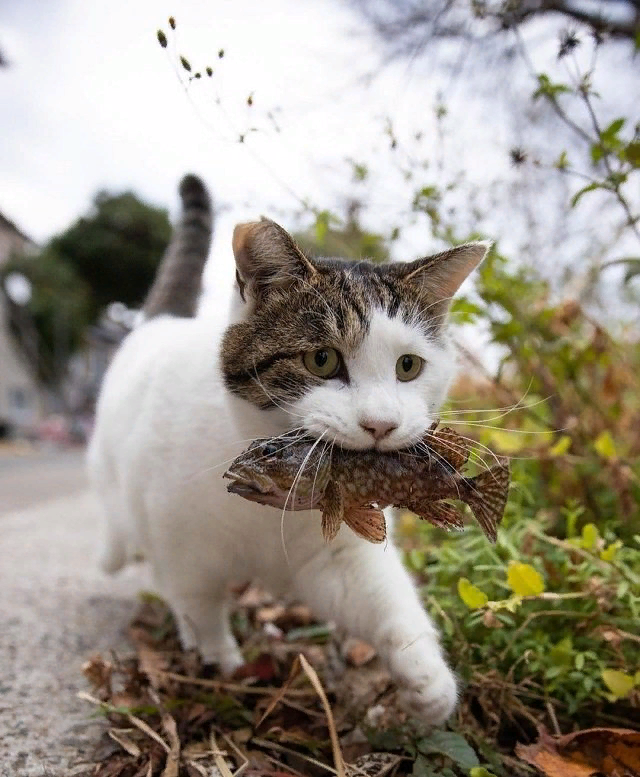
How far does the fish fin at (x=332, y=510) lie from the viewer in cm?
98

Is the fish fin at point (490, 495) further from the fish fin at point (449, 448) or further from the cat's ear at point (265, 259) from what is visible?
the cat's ear at point (265, 259)

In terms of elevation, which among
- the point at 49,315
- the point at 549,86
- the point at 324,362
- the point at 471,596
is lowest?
the point at 471,596

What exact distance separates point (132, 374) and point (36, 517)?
204 cm

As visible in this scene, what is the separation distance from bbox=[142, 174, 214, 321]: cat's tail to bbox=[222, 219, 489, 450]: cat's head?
1.17 m

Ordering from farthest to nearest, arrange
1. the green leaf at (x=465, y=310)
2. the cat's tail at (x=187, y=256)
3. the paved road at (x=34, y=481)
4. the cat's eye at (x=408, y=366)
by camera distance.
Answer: the paved road at (x=34, y=481)
the cat's tail at (x=187, y=256)
the green leaf at (x=465, y=310)
the cat's eye at (x=408, y=366)

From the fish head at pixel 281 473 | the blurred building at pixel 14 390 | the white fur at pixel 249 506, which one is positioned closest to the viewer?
the fish head at pixel 281 473

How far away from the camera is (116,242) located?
13266 millimetres

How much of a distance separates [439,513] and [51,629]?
3.92 feet

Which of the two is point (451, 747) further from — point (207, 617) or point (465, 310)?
point (465, 310)

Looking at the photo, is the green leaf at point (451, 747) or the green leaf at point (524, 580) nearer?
the green leaf at point (451, 747)

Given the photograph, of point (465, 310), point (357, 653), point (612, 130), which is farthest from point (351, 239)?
point (357, 653)

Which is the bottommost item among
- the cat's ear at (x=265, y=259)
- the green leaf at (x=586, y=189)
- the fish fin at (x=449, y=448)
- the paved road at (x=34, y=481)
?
the paved road at (x=34, y=481)

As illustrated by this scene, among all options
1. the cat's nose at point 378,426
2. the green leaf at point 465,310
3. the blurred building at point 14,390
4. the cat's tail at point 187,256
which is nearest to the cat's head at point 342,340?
the cat's nose at point 378,426

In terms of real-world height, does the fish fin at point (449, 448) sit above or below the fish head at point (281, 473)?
above
